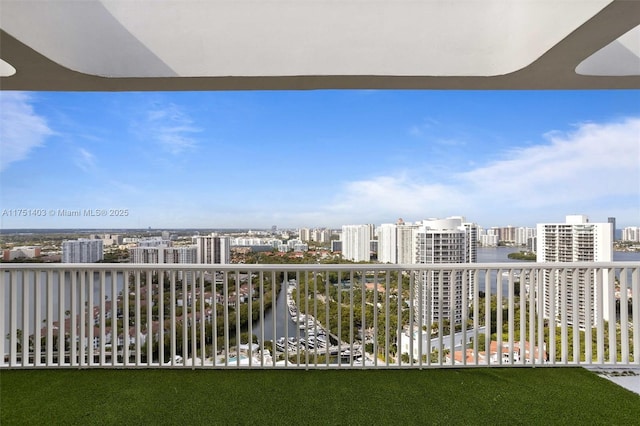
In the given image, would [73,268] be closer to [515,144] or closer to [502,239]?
[502,239]

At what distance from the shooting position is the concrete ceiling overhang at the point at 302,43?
2580mm

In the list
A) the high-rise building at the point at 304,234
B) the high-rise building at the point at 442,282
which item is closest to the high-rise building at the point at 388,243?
the high-rise building at the point at 442,282

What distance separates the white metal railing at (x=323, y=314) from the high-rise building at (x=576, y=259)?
0.01m

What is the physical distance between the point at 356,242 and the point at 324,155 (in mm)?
2779

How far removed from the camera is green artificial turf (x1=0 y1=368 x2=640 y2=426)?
7.39 ft

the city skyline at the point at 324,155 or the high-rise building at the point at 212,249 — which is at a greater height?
the city skyline at the point at 324,155

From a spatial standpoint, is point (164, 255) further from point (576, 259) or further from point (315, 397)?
point (576, 259)

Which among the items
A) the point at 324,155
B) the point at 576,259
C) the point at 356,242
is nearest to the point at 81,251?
the point at 356,242

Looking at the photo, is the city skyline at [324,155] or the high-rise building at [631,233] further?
the city skyline at [324,155]

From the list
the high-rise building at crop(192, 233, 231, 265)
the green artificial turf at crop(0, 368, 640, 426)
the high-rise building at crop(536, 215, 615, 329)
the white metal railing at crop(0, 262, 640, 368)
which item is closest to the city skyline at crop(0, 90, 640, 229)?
the high-rise building at crop(192, 233, 231, 265)

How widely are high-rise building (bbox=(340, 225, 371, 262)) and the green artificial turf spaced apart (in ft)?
3.57

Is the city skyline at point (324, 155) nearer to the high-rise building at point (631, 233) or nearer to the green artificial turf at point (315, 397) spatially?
the high-rise building at point (631, 233)

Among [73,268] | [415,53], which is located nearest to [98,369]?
[73,268]

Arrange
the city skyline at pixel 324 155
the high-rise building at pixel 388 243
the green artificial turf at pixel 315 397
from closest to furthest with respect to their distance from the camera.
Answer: the green artificial turf at pixel 315 397 → the high-rise building at pixel 388 243 → the city skyline at pixel 324 155
